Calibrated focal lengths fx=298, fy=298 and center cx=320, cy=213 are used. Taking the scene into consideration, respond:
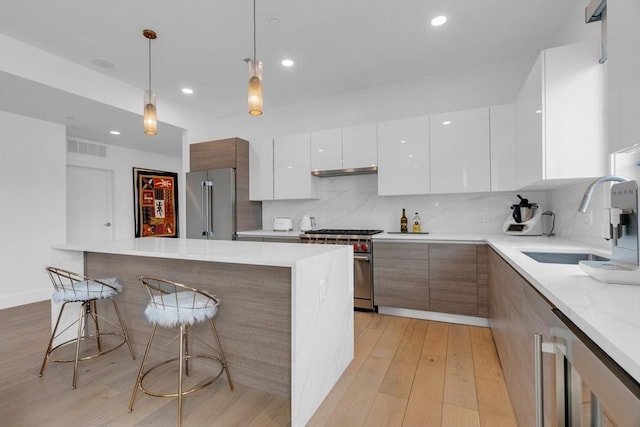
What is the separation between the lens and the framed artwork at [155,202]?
607 centimetres

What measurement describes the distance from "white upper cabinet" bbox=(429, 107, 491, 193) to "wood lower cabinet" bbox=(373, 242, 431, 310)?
747 mm

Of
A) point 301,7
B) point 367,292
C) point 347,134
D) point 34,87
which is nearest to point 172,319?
point 367,292

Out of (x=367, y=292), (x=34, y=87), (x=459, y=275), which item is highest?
(x=34, y=87)

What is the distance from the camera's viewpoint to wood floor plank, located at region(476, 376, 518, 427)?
5.14ft

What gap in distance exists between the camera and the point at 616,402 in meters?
0.57

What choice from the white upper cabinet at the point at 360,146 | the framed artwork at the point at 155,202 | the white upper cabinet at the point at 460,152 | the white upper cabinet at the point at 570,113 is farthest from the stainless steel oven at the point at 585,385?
the framed artwork at the point at 155,202

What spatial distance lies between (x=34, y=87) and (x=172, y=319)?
320 cm

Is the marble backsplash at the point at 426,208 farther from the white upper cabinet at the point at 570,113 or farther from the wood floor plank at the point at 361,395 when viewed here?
the wood floor plank at the point at 361,395

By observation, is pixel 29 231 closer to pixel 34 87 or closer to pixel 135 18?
pixel 34 87

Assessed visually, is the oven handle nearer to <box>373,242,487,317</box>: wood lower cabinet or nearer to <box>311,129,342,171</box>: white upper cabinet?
<box>373,242,487,317</box>: wood lower cabinet

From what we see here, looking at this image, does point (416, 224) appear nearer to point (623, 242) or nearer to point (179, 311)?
point (623, 242)

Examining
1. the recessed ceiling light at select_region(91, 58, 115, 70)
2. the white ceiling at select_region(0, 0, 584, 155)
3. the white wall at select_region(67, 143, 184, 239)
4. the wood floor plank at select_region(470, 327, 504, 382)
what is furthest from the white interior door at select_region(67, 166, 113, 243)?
the wood floor plank at select_region(470, 327, 504, 382)

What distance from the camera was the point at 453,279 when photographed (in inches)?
114

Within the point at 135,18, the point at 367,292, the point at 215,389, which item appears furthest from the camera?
the point at 367,292
